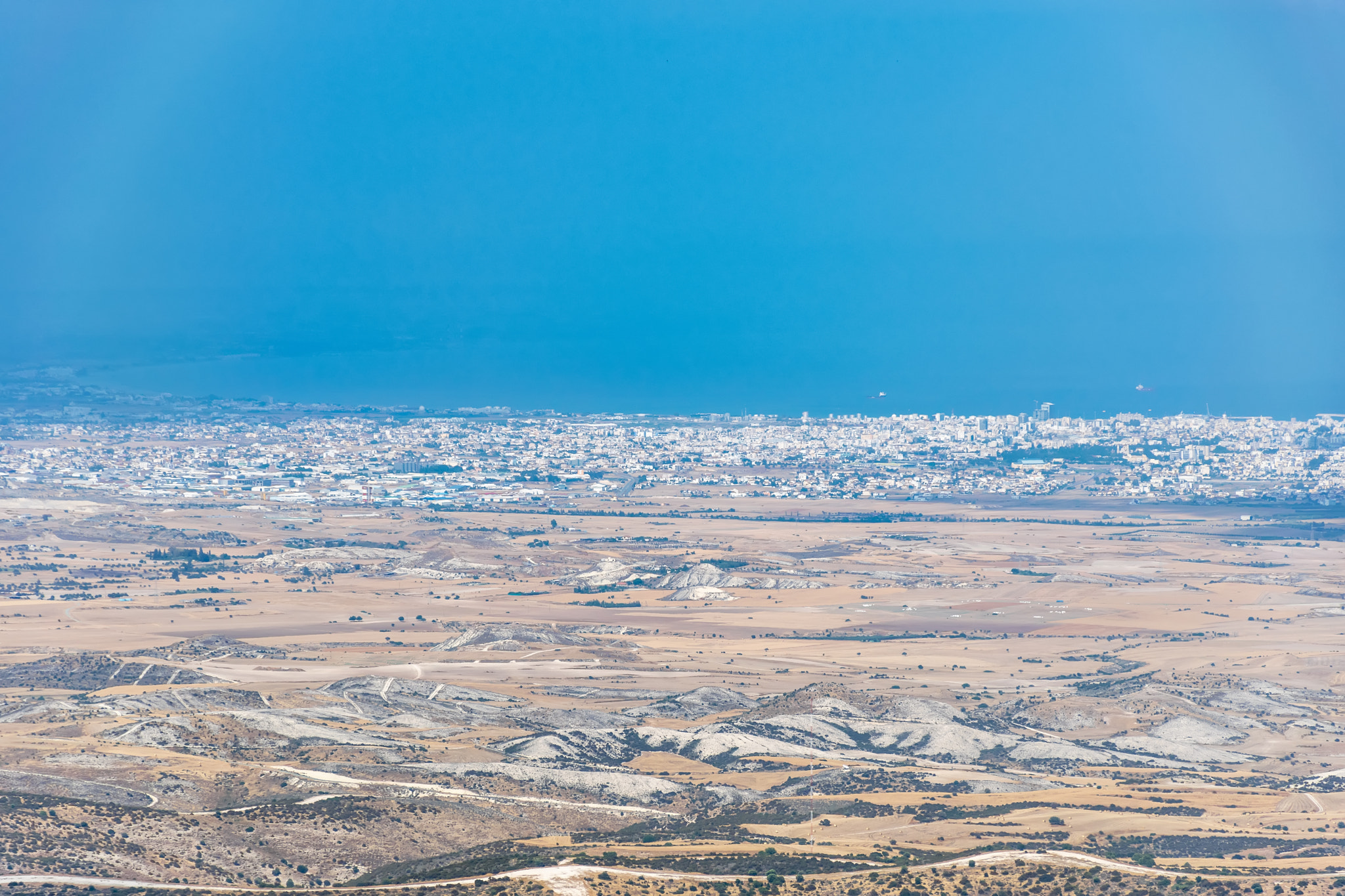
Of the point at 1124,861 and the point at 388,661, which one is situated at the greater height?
the point at 388,661

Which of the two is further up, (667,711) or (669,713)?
(667,711)

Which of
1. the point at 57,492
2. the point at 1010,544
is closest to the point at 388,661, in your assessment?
the point at 1010,544

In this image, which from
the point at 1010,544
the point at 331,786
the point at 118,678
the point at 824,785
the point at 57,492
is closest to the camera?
the point at 331,786

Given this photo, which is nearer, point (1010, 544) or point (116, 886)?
point (116, 886)

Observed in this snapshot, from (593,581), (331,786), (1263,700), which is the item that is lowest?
(331,786)

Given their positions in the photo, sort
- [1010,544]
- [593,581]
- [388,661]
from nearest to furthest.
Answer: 1. [388,661]
2. [593,581]
3. [1010,544]

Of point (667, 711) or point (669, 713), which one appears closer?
point (669, 713)

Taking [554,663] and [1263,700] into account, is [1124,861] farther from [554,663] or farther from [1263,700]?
[554,663]
